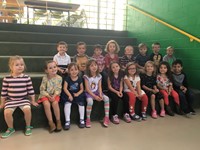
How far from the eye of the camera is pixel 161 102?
2824mm

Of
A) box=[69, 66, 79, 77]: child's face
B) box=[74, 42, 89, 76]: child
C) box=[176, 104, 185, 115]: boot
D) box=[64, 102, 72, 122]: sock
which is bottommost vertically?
box=[176, 104, 185, 115]: boot

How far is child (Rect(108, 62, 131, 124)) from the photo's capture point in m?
2.58

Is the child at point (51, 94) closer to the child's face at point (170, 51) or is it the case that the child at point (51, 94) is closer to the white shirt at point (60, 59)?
the white shirt at point (60, 59)

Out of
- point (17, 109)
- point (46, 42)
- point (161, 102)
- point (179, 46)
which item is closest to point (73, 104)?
point (17, 109)

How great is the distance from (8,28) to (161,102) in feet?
9.83

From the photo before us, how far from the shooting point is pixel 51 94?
240 cm

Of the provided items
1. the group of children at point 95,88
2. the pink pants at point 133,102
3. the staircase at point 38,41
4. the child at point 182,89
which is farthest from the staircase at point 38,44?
the child at point 182,89

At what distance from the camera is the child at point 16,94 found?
6.93 feet

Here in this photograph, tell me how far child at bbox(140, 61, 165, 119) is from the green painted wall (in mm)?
790

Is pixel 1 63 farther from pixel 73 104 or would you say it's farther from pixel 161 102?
pixel 161 102

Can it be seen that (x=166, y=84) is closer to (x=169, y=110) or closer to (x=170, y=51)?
(x=169, y=110)

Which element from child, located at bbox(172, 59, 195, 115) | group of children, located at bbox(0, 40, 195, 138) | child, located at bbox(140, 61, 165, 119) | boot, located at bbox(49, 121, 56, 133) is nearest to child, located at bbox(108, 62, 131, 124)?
group of children, located at bbox(0, 40, 195, 138)

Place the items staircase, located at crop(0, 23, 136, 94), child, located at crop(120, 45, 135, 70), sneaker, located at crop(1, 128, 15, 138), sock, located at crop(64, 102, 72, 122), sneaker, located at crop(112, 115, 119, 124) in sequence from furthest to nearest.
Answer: child, located at crop(120, 45, 135, 70) < staircase, located at crop(0, 23, 136, 94) < sneaker, located at crop(112, 115, 119, 124) < sock, located at crop(64, 102, 72, 122) < sneaker, located at crop(1, 128, 15, 138)

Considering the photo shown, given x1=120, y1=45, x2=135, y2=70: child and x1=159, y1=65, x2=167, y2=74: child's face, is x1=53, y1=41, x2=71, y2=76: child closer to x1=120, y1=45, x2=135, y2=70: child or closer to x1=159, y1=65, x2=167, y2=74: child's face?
x1=120, y1=45, x2=135, y2=70: child
